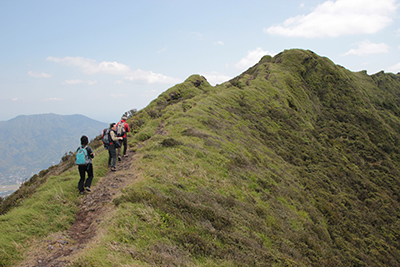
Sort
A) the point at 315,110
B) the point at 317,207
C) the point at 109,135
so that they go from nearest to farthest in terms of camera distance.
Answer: the point at 109,135
the point at 317,207
the point at 315,110

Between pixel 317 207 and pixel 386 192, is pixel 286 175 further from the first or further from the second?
pixel 386 192

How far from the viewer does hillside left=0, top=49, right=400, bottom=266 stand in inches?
220

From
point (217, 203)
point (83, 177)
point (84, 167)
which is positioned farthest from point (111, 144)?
point (217, 203)

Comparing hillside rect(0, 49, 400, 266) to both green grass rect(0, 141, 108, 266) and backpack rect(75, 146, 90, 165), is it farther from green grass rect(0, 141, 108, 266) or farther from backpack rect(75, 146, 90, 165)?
backpack rect(75, 146, 90, 165)

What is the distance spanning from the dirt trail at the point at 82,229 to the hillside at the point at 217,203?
41 millimetres

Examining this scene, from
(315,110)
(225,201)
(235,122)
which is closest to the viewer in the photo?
(225,201)

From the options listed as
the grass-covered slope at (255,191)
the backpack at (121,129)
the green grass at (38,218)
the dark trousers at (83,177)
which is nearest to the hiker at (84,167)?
the dark trousers at (83,177)

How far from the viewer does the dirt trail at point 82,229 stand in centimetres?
498

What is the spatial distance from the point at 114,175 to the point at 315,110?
1952 inches

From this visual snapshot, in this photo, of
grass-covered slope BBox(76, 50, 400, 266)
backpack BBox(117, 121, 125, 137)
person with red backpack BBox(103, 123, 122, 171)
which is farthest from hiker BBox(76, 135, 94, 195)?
backpack BBox(117, 121, 125, 137)

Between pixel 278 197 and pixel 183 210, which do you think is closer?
pixel 183 210

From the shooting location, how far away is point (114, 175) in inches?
408

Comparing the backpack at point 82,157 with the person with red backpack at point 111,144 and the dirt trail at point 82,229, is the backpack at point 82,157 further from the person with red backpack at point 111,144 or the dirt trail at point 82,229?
the person with red backpack at point 111,144

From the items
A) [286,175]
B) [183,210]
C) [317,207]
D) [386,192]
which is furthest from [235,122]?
[386,192]
